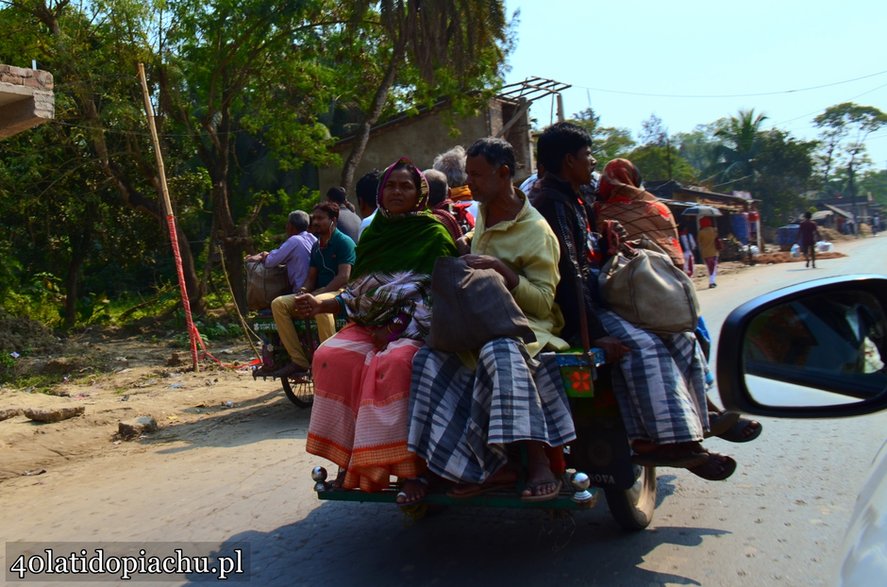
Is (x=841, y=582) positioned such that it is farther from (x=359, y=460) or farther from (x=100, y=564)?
(x=100, y=564)

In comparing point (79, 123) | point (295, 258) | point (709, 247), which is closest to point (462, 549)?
point (295, 258)

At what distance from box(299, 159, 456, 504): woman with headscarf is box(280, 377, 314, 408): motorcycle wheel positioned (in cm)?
397

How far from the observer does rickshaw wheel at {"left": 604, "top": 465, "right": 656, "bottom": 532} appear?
391 cm

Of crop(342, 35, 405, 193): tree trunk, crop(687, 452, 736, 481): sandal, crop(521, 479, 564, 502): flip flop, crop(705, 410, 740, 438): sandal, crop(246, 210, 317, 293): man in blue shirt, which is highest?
crop(342, 35, 405, 193): tree trunk

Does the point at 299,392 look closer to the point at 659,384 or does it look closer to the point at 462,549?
the point at 462,549

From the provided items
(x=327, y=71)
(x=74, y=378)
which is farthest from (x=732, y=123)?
(x=74, y=378)

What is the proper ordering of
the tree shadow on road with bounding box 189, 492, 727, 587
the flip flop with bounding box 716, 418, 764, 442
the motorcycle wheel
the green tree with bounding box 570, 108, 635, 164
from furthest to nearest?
the green tree with bounding box 570, 108, 635, 164
the motorcycle wheel
the flip flop with bounding box 716, 418, 764, 442
the tree shadow on road with bounding box 189, 492, 727, 587

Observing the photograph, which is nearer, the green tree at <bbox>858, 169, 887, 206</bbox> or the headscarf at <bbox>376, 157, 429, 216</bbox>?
the headscarf at <bbox>376, 157, 429, 216</bbox>

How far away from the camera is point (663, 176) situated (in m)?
49.8

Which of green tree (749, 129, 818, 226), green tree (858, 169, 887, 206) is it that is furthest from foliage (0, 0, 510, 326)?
green tree (858, 169, 887, 206)

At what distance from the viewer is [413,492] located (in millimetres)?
3467

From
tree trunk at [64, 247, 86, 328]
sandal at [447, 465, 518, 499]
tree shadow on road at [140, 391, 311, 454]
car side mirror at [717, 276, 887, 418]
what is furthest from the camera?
tree trunk at [64, 247, 86, 328]

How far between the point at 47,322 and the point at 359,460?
17.3m

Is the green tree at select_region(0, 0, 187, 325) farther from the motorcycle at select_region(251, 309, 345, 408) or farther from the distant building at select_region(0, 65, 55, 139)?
the motorcycle at select_region(251, 309, 345, 408)
